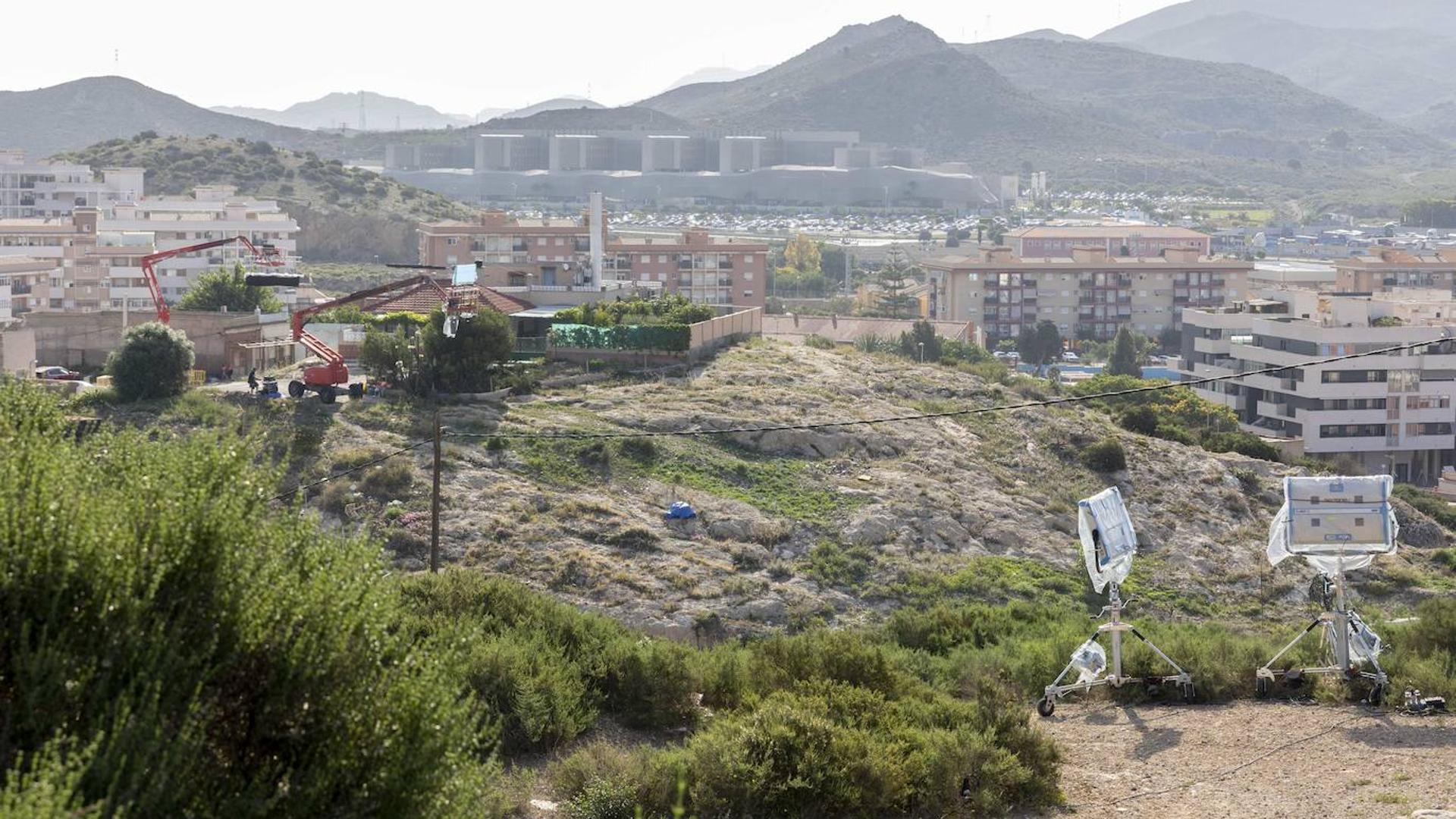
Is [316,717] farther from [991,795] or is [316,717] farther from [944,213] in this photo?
[944,213]

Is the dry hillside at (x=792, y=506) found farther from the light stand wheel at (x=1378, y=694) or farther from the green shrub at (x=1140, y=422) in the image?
the light stand wheel at (x=1378, y=694)

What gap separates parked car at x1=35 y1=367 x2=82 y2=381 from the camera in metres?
32.2

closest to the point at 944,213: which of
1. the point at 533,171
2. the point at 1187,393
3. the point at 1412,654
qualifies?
the point at 533,171

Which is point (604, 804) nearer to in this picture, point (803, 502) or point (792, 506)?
point (792, 506)

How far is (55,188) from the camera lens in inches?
3568

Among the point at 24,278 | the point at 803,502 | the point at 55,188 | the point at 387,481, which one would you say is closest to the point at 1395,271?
the point at 24,278

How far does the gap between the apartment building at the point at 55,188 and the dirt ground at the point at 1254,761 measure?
83.8m

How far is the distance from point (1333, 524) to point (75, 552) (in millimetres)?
8820

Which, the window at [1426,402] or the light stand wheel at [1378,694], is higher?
the light stand wheel at [1378,694]

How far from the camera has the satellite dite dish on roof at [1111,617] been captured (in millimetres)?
12281

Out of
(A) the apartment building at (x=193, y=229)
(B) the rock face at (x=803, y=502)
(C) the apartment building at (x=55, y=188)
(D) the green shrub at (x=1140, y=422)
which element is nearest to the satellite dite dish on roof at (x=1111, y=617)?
(B) the rock face at (x=803, y=502)

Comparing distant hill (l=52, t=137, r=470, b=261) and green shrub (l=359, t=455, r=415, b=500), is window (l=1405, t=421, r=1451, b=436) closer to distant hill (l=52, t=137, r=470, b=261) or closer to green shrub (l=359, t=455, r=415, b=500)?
green shrub (l=359, t=455, r=415, b=500)

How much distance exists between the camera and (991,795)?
992cm

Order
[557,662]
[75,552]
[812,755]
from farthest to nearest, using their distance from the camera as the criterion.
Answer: [557,662] < [812,755] < [75,552]
